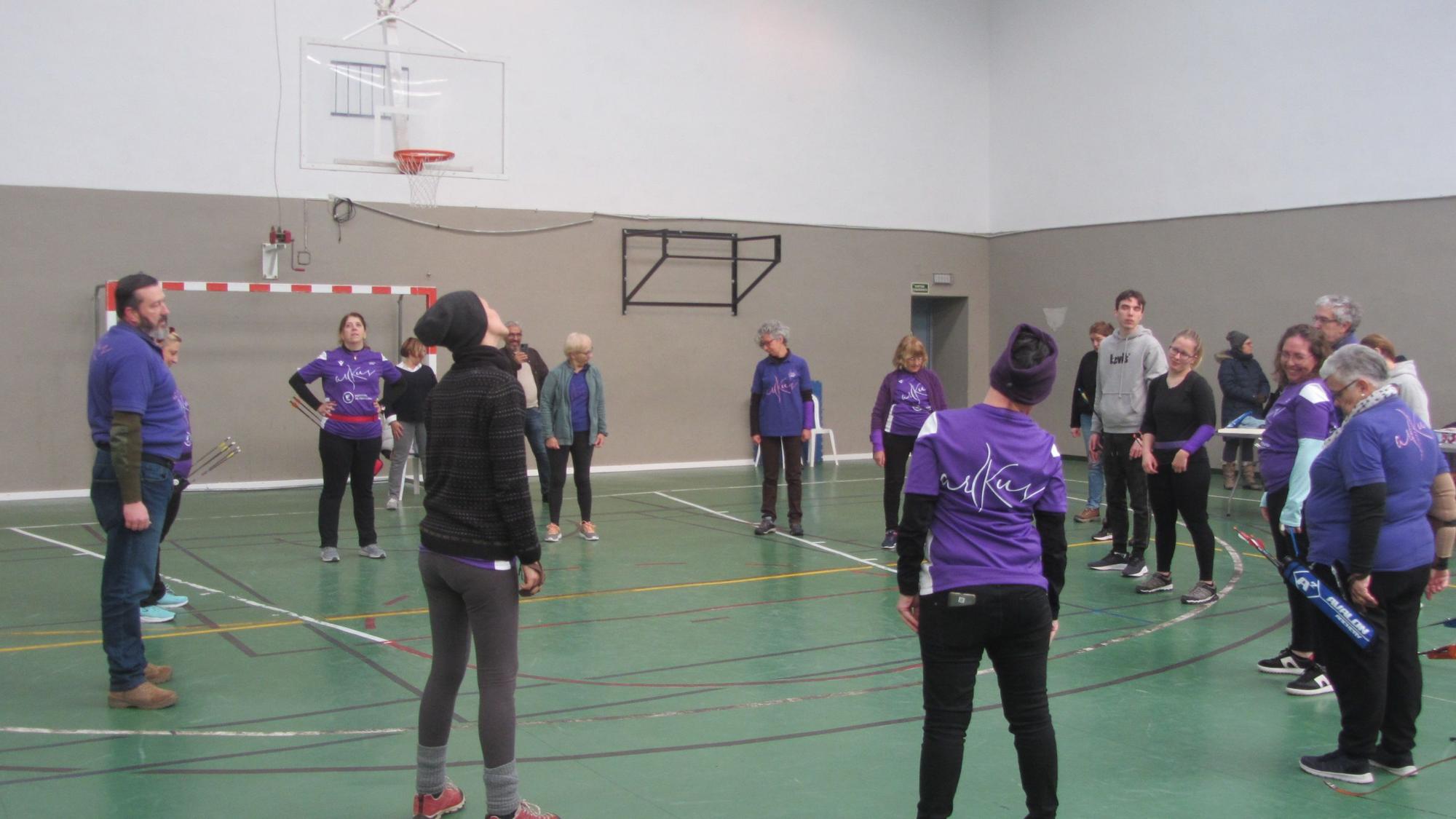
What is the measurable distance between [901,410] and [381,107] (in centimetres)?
611

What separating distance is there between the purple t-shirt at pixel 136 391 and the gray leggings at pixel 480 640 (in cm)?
183

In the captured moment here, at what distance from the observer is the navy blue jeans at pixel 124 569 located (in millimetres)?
4562

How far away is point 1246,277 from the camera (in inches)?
533

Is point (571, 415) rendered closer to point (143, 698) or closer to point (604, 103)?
point (143, 698)

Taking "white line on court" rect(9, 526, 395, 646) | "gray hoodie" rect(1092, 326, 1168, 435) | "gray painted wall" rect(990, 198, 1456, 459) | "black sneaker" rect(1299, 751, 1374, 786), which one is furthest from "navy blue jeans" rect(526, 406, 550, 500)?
"gray painted wall" rect(990, 198, 1456, 459)

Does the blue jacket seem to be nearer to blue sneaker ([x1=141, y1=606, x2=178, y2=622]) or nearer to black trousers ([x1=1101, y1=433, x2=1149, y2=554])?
black trousers ([x1=1101, y1=433, x2=1149, y2=554])

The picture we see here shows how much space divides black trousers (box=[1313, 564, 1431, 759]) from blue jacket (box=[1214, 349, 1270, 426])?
8.76 m

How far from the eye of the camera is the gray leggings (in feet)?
10.9

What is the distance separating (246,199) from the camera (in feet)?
39.8

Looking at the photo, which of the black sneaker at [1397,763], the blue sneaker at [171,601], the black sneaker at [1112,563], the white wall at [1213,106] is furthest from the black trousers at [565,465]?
the white wall at [1213,106]

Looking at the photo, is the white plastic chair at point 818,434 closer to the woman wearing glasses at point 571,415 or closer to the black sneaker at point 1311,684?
the woman wearing glasses at point 571,415

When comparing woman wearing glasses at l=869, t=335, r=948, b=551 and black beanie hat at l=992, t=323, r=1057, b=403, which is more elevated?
black beanie hat at l=992, t=323, r=1057, b=403

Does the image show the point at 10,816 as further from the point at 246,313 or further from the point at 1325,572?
the point at 246,313

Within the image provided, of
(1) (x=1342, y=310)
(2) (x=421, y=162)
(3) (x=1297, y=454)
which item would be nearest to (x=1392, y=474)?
(3) (x=1297, y=454)
